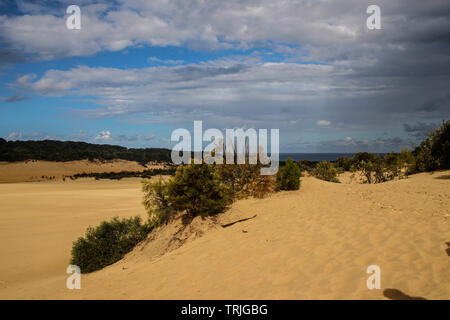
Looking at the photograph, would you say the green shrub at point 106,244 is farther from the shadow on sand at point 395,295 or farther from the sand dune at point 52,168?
the sand dune at point 52,168

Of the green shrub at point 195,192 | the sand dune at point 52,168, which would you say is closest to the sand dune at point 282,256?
the green shrub at point 195,192

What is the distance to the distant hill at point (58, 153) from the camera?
52.0m

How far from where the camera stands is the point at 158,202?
10734 millimetres

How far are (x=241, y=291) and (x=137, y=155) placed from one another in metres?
63.8

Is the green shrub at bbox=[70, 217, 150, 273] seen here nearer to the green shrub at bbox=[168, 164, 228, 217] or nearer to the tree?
the green shrub at bbox=[168, 164, 228, 217]

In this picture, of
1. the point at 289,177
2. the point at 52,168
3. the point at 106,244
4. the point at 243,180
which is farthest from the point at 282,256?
the point at 52,168

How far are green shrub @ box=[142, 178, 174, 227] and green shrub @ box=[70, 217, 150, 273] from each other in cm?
74

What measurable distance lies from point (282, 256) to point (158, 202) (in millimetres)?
5972

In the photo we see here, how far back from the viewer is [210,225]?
31.3ft

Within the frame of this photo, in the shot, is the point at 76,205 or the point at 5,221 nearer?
the point at 5,221

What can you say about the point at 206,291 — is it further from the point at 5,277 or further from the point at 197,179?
the point at 5,277

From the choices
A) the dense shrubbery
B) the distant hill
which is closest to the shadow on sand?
the dense shrubbery

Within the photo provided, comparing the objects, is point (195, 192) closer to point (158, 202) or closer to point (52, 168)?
point (158, 202)
